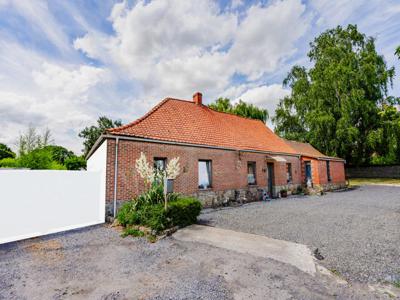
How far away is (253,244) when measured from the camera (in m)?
5.12

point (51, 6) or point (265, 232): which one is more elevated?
point (51, 6)

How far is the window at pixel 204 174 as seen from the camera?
10718mm

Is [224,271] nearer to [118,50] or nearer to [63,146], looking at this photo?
[118,50]

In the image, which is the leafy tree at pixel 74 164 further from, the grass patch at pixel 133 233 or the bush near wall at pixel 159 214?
the grass patch at pixel 133 233

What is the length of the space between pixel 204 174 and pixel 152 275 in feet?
24.2

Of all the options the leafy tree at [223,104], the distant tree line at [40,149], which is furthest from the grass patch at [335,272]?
the leafy tree at [223,104]

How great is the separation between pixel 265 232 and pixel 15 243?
7236mm

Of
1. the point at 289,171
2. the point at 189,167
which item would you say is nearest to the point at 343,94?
the point at 289,171

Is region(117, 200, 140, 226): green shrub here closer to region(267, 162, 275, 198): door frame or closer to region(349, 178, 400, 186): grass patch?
region(267, 162, 275, 198): door frame

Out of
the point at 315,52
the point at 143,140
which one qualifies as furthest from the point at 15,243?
the point at 315,52

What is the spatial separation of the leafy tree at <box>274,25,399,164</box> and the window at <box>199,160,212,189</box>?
18.2m

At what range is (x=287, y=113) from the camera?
28922mm

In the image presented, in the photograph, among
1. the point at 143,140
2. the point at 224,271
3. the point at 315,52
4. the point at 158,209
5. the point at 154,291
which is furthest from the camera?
the point at 315,52

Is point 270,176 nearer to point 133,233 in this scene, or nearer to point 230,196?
point 230,196
